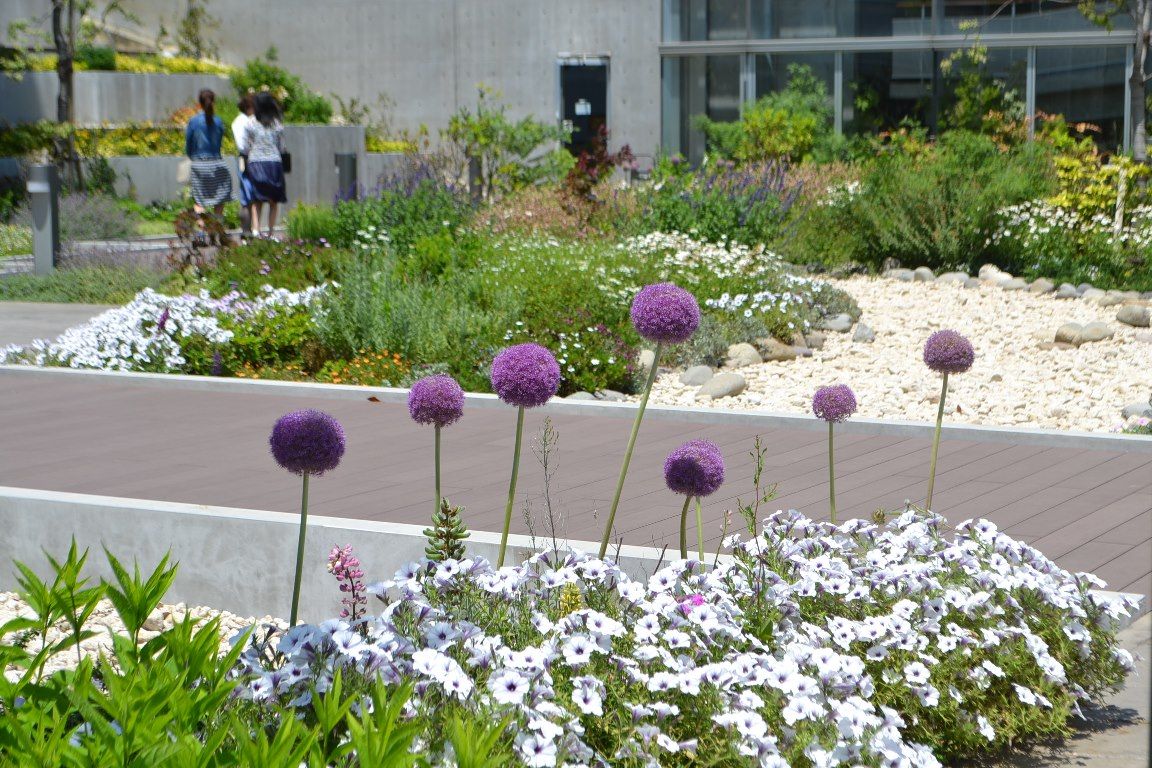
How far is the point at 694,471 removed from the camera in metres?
3.79

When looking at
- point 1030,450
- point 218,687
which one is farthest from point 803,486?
point 218,687

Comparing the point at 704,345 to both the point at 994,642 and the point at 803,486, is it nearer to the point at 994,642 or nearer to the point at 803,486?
the point at 803,486

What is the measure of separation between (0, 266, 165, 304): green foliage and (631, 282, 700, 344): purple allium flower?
10362 mm

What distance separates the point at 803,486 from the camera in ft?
20.3

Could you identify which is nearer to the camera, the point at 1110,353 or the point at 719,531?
the point at 719,531

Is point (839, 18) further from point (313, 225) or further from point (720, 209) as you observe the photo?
point (313, 225)

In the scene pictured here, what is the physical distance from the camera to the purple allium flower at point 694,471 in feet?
12.5

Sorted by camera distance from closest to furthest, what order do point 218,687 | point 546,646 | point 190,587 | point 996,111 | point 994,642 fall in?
point 218,687 < point 546,646 < point 994,642 < point 190,587 < point 996,111

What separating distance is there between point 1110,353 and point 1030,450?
3.39 m

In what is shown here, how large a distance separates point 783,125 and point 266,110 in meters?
8.22

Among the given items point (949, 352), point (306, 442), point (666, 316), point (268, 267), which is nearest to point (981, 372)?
point (949, 352)

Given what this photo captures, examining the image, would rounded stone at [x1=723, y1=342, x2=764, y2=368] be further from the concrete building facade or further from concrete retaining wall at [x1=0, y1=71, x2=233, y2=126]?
concrete retaining wall at [x1=0, y1=71, x2=233, y2=126]

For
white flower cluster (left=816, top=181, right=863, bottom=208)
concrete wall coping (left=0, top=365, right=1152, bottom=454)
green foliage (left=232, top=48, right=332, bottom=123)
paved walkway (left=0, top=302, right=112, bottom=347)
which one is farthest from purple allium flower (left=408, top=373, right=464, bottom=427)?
green foliage (left=232, top=48, right=332, bottom=123)

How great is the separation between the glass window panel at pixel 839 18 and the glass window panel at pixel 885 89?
396mm
